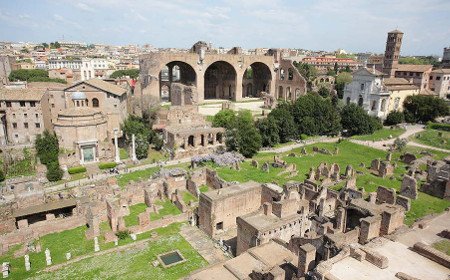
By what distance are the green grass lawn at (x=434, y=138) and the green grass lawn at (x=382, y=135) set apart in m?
2.91

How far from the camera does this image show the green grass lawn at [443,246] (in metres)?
17.2

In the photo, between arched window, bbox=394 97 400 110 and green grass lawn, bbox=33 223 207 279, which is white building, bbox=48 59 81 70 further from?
green grass lawn, bbox=33 223 207 279

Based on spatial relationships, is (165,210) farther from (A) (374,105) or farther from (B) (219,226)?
(A) (374,105)

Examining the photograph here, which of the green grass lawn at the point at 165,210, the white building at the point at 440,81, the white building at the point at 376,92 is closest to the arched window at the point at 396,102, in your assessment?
the white building at the point at 376,92

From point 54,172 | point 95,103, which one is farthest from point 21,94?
point 54,172

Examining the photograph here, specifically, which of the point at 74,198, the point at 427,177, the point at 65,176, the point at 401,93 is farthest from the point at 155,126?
the point at 401,93

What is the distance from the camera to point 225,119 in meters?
49.5

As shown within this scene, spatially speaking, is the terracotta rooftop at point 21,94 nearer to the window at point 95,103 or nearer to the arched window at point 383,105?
the window at point 95,103

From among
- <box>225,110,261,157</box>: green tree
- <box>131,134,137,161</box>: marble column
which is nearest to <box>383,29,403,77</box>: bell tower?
<box>225,110,261,157</box>: green tree

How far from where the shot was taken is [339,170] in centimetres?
3719

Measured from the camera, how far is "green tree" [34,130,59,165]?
122ft

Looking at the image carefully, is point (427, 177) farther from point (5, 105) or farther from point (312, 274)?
point (5, 105)

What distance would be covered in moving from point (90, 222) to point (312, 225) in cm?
1692

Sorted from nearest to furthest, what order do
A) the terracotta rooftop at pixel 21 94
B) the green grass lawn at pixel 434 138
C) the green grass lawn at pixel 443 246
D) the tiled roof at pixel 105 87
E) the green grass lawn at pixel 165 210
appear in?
1. the green grass lawn at pixel 443 246
2. the green grass lawn at pixel 165 210
3. the terracotta rooftop at pixel 21 94
4. the tiled roof at pixel 105 87
5. the green grass lawn at pixel 434 138
